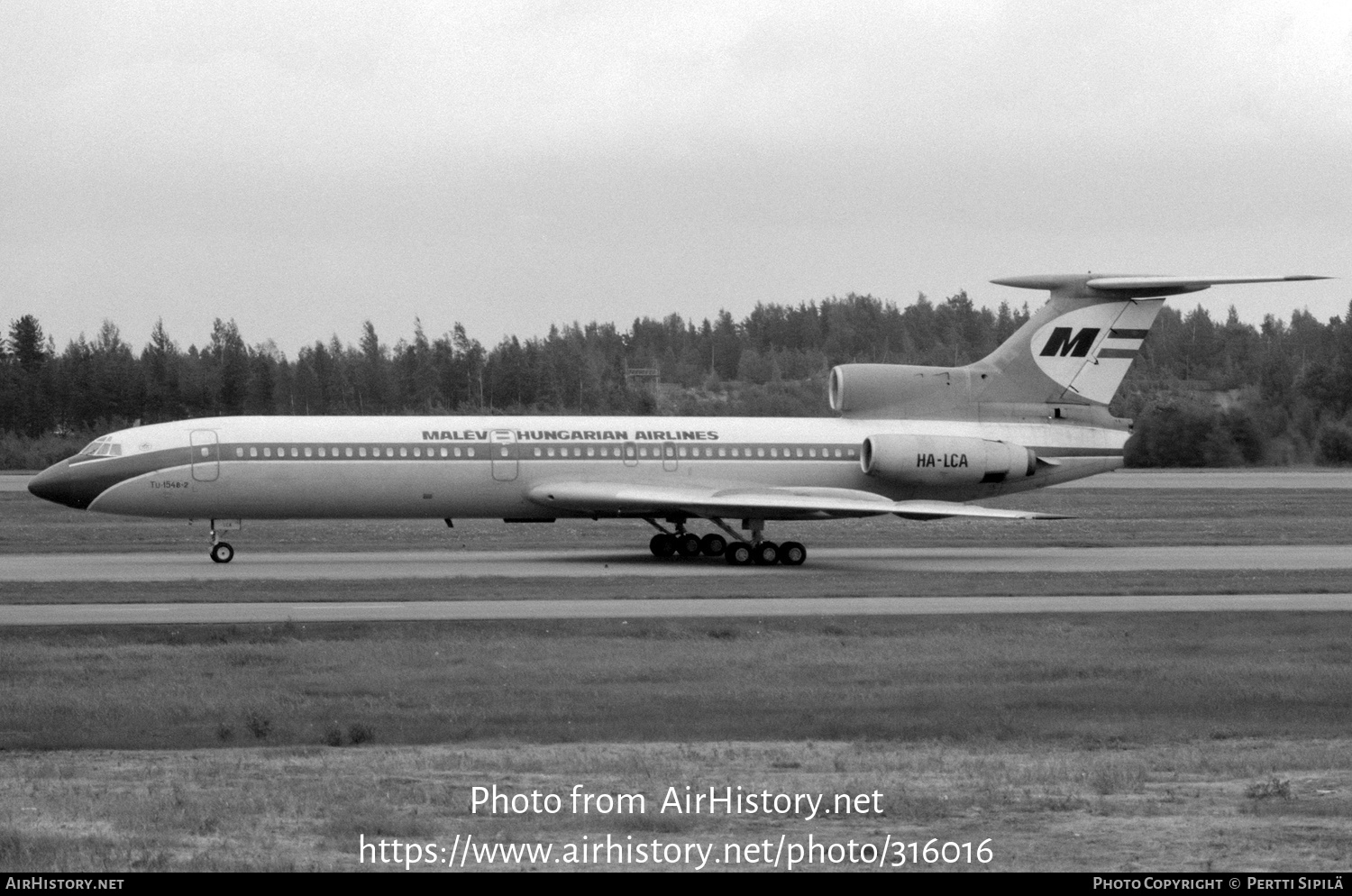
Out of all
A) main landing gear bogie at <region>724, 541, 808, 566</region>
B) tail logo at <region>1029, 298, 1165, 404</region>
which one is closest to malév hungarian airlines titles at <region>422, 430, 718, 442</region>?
main landing gear bogie at <region>724, 541, 808, 566</region>

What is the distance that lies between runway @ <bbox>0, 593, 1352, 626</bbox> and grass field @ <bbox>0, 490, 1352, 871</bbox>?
0.97m

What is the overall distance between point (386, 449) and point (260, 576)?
Result: 16.4ft

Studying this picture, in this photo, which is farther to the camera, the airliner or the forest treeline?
the forest treeline

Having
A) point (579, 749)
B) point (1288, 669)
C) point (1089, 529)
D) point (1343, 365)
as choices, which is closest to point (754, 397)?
point (1089, 529)

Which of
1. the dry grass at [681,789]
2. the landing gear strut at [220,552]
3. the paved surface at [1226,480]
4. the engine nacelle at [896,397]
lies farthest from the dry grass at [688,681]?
the paved surface at [1226,480]

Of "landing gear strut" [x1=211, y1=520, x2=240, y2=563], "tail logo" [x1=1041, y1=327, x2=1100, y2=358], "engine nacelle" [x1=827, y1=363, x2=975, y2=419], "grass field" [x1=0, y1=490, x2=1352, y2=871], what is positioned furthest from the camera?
"engine nacelle" [x1=827, y1=363, x2=975, y2=419]

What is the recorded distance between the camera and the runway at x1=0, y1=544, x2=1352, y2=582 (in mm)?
29984

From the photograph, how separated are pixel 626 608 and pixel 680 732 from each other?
9.21 metres

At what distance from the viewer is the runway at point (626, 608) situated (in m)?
22.5

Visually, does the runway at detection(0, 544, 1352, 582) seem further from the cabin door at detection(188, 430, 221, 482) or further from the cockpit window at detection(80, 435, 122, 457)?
the cockpit window at detection(80, 435, 122, 457)

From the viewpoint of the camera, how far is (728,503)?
33656 mm

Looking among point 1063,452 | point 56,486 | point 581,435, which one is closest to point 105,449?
point 56,486

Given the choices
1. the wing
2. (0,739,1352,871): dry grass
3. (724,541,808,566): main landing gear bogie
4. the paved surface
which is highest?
the wing

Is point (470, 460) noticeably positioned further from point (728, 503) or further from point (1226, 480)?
point (1226, 480)
